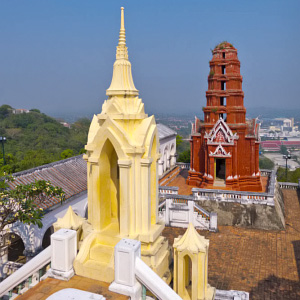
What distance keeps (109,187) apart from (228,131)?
14720 mm

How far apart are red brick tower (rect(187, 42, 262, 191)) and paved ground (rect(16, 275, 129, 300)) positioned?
15853mm

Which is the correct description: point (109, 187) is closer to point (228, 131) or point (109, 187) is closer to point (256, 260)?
point (256, 260)

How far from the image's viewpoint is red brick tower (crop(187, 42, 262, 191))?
21609 millimetres

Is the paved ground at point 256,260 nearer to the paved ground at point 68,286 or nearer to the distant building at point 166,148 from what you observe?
the paved ground at point 68,286

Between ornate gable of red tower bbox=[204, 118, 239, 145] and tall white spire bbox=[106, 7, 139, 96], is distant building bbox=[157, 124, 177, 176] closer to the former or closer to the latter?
ornate gable of red tower bbox=[204, 118, 239, 145]

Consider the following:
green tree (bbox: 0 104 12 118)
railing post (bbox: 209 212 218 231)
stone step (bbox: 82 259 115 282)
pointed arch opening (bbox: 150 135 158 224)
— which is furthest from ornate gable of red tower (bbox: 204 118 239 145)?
green tree (bbox: 0 104 12 118)

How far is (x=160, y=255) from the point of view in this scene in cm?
824

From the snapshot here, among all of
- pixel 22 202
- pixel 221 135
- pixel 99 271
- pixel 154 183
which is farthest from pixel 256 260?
pixel 22 202

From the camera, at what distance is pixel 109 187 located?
834cm

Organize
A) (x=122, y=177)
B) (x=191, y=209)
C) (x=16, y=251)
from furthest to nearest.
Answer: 1. (x=191, y=209)
2. (x=16, y=251)
3. (x=122, y=177)

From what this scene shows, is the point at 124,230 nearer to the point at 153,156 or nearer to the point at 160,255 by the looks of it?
the point at 160,255

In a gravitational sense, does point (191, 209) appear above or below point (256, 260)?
above

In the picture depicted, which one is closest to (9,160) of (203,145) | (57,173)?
(57,173)

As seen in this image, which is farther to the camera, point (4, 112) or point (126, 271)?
point (4, 112)
